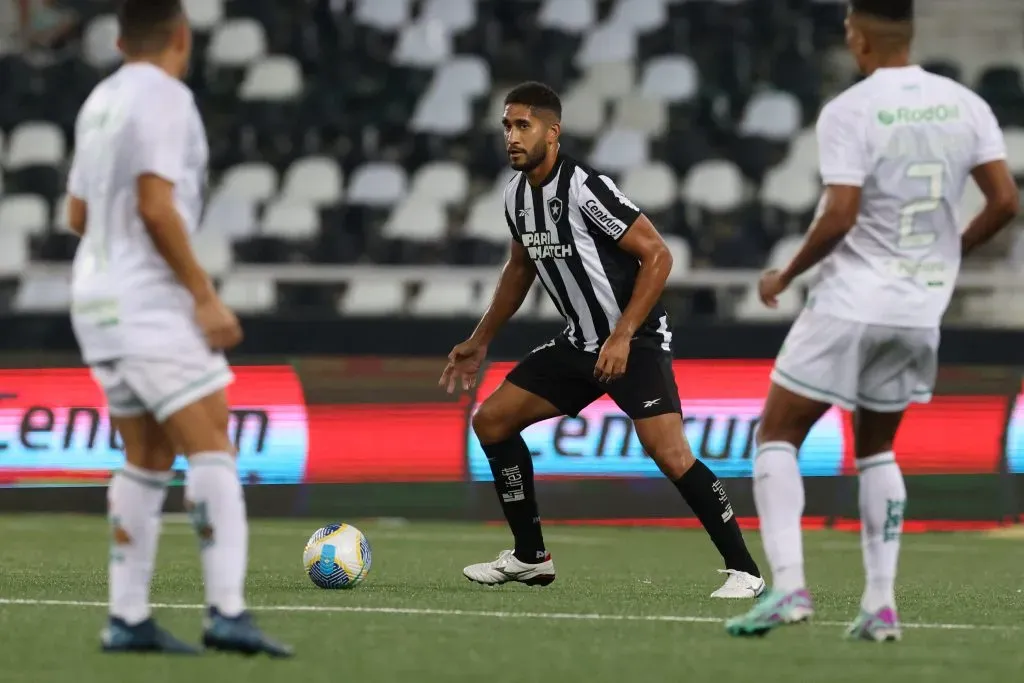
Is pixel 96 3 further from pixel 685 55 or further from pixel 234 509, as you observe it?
pixel 234 509

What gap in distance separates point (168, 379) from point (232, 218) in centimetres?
1134

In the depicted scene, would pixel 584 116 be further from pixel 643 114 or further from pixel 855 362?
pixel 855 362

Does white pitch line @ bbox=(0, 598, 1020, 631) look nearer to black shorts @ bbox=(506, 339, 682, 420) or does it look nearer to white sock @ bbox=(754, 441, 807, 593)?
white sock @ bbox=(754, 441, 807, 593)

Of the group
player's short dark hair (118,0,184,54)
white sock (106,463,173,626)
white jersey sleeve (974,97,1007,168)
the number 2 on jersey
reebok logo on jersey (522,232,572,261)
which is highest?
player's short dark hair (118,0,184,54)

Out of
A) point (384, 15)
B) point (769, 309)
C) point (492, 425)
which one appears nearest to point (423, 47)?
point (384, 15)

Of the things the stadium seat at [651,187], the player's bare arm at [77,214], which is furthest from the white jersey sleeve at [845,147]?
the stadium seat at [651,187]

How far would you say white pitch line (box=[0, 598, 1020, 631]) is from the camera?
6.75 metres

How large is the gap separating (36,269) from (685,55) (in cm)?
638

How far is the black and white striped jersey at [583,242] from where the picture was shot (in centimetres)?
799

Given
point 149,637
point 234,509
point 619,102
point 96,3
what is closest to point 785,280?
point 234,509

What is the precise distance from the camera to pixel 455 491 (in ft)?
41.3

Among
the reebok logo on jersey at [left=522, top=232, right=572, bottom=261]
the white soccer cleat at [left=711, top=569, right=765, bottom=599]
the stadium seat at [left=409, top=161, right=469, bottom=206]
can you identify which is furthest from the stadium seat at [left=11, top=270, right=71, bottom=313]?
the white soccer cleat at [left=711, top=569, right=765, bottom=599]

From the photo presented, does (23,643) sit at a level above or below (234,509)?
below

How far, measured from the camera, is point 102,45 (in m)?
19.0
